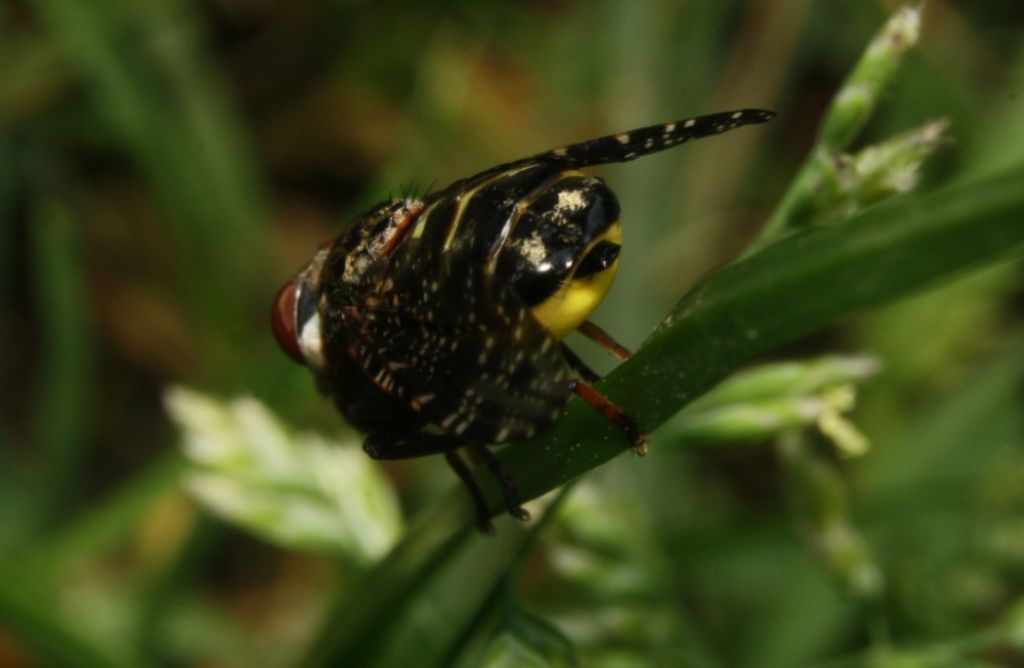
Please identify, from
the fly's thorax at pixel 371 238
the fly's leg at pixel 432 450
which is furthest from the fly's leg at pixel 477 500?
the fly's thorax at pixel 371 238

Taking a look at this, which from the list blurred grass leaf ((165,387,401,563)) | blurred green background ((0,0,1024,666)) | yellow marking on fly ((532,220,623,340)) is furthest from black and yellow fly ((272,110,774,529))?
blurred green background ((0,0,1024,666))

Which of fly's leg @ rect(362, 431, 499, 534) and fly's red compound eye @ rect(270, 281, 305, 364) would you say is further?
fly's red compound eye @ rect(270, 281, 305, 364)

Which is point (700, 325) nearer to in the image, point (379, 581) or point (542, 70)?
point (379, 581)

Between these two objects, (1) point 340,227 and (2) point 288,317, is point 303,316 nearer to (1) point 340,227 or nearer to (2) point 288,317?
(2) point 288,317

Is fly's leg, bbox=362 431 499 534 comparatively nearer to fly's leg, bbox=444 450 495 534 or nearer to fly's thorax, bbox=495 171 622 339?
fly's leg, bbox=444 450 495 534

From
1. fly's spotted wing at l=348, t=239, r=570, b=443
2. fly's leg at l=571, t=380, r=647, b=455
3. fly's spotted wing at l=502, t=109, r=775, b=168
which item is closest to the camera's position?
fly's leg at l=571, t=380, r=647, b=455

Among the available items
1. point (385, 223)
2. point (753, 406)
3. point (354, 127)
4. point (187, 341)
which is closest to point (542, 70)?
point (354, 127)

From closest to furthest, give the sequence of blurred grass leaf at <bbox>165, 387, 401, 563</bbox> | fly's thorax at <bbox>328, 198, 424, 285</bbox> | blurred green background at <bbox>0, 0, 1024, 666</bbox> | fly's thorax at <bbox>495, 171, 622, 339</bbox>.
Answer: fly's thorax at <bbox>495, 171, 622, 339</bbox> < fly's thorax at <bbox>328, 198, 424, 285</bbox> < blurred grass leaf at <bbox>165, 387, 401, 563</bbox> < blurred green background at <bbox>0, 0, 1024, 666</bbox>
